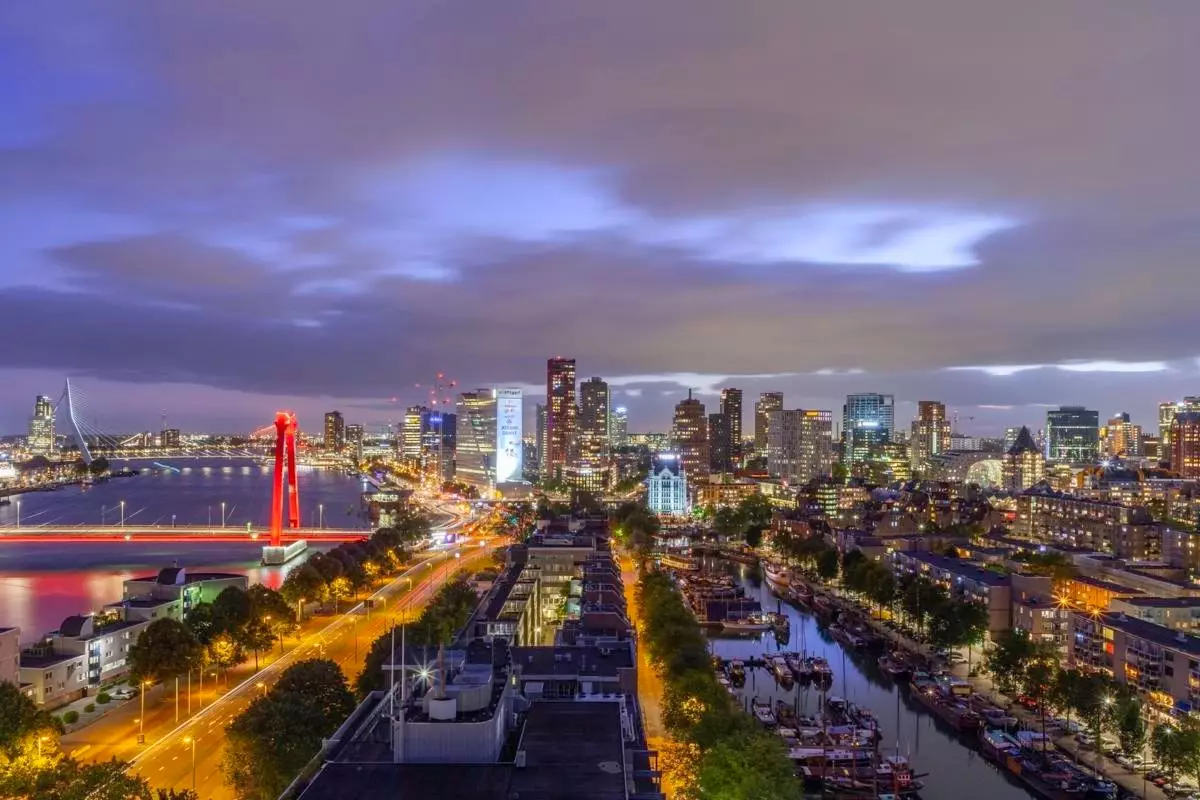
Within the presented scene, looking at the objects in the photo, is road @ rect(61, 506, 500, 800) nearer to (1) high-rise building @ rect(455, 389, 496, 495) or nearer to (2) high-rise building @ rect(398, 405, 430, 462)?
(1) high-rise building @ rect(455, 389, 496, 495)

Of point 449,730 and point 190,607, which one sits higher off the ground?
point 449,730

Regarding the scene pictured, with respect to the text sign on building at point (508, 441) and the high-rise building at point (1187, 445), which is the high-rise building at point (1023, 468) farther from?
the text sign on building at point (508, 441)

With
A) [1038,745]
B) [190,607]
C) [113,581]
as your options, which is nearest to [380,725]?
[1038,745]

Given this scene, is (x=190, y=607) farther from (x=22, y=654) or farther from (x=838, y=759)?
(x=838, y=759)

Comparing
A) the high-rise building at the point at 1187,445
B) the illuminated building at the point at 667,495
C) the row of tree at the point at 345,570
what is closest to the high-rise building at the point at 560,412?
the illuminated building at the point at 667,495


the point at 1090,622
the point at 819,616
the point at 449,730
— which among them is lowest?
the point at 819,616

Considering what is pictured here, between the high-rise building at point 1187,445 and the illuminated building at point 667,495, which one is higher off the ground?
the high-rise building at point 1187,445
